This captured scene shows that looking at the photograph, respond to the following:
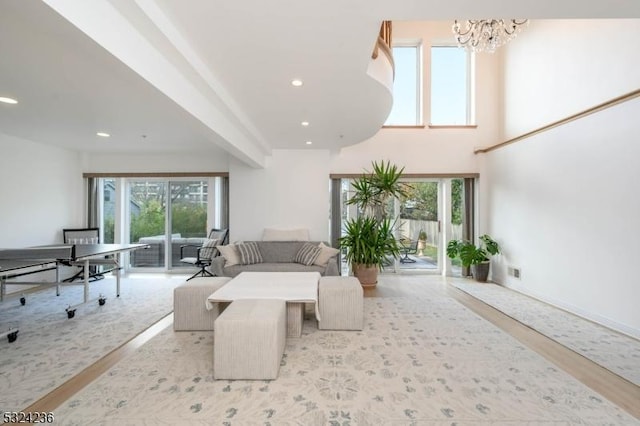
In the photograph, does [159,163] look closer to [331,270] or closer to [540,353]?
[331,270]

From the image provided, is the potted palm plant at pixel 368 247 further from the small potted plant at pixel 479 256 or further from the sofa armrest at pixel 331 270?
the small potted plant at pixel 479 256

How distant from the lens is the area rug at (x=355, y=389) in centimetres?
192

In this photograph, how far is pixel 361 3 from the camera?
171 cm

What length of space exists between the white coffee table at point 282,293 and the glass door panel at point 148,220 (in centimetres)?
392

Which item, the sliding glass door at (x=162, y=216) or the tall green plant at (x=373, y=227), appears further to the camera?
the sliding glass door at (x=162, y=216)

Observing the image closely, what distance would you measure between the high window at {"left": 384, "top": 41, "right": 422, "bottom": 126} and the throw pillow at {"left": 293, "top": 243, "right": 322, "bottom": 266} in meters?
3.19

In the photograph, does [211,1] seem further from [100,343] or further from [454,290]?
[454,290]

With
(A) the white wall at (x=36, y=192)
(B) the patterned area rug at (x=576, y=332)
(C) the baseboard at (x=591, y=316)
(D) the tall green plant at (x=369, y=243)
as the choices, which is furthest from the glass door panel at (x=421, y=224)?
(A) the white wall at (x=36, y=192)

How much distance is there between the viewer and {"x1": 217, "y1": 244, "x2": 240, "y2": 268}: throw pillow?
5.02 metres

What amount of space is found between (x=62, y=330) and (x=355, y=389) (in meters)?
3.29

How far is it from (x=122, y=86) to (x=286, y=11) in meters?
2.05

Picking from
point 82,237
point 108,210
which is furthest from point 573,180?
point 108,210

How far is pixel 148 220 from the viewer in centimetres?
660

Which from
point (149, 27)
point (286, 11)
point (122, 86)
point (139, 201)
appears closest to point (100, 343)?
point (122, 86)
